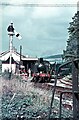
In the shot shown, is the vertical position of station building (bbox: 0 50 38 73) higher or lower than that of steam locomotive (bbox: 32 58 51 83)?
higher

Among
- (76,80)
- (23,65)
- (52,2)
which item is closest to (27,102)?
(23,65)

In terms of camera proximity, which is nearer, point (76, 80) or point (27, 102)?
point (76, 80)

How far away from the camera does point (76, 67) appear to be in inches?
42.7

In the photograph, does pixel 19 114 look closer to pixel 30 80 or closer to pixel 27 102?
pixel 27 102

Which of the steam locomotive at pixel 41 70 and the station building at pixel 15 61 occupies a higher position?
the station building at pixel 15 61

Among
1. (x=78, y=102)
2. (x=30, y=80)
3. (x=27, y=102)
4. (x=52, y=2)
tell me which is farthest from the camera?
(x=30, y=80)

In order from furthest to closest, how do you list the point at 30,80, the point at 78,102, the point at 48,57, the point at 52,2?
the point at 30,80 < the point at 48,57 < the point at 52,2 < the point at 78,102

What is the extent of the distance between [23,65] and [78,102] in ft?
7.98

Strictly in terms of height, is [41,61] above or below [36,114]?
above

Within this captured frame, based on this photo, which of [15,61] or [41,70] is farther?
[15,61]

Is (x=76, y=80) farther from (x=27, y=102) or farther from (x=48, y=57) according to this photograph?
(x=27, y=102)

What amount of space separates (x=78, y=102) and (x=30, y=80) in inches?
94.8

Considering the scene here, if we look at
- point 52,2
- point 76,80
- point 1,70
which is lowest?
point 76,80

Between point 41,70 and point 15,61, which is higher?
point 15,61
